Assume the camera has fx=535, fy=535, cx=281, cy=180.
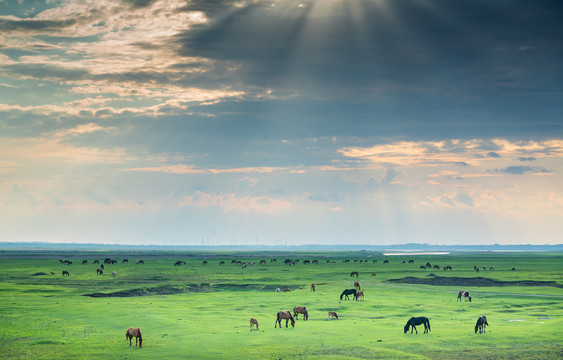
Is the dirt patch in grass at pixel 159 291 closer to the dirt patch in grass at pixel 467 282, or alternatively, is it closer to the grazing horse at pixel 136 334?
the dirt patch in grass at pixel 467 282

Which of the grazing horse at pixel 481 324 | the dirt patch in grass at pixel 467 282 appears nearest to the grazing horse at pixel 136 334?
the grazing horse at pixel 481 324

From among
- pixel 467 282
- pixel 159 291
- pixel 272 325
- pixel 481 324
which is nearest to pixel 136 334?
pixel 272 325

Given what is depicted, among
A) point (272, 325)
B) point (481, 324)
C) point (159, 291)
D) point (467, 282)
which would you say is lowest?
point (467, 282)

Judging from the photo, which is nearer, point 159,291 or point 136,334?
point 136,334

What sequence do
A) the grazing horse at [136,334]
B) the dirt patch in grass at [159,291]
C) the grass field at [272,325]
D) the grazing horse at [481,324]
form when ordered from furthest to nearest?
the dirt patch in grass at [159,291] → the grazing horse at [481,324] → the grazing horse at [136,334] → the grass field at [272,325]

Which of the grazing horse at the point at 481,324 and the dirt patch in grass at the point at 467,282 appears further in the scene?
the dirt patch in grass at the point at 467,282

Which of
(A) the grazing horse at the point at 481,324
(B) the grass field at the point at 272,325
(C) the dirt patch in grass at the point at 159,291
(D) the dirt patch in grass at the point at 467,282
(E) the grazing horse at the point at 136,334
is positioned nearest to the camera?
(B) the grass field at the point at 272,325

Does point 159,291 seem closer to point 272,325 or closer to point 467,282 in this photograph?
point 272,325

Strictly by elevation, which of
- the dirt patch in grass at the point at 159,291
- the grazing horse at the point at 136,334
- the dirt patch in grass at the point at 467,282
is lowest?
the dirt patch in grass at the point at 467,282

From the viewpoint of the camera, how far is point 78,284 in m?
83.1

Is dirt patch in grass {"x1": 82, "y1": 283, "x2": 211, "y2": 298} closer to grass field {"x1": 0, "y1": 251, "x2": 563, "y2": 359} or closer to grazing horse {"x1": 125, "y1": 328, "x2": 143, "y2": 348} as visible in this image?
grass field {"x1": 0, "y1": 251, "x2": 563, "y2": 359}

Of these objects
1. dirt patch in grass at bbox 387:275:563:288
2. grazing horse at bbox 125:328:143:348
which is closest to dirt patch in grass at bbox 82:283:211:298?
dirt patch in grass at bbox 387:275:563:288

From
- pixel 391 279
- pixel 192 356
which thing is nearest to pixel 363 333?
pixel 192 356

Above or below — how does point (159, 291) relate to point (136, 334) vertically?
below
